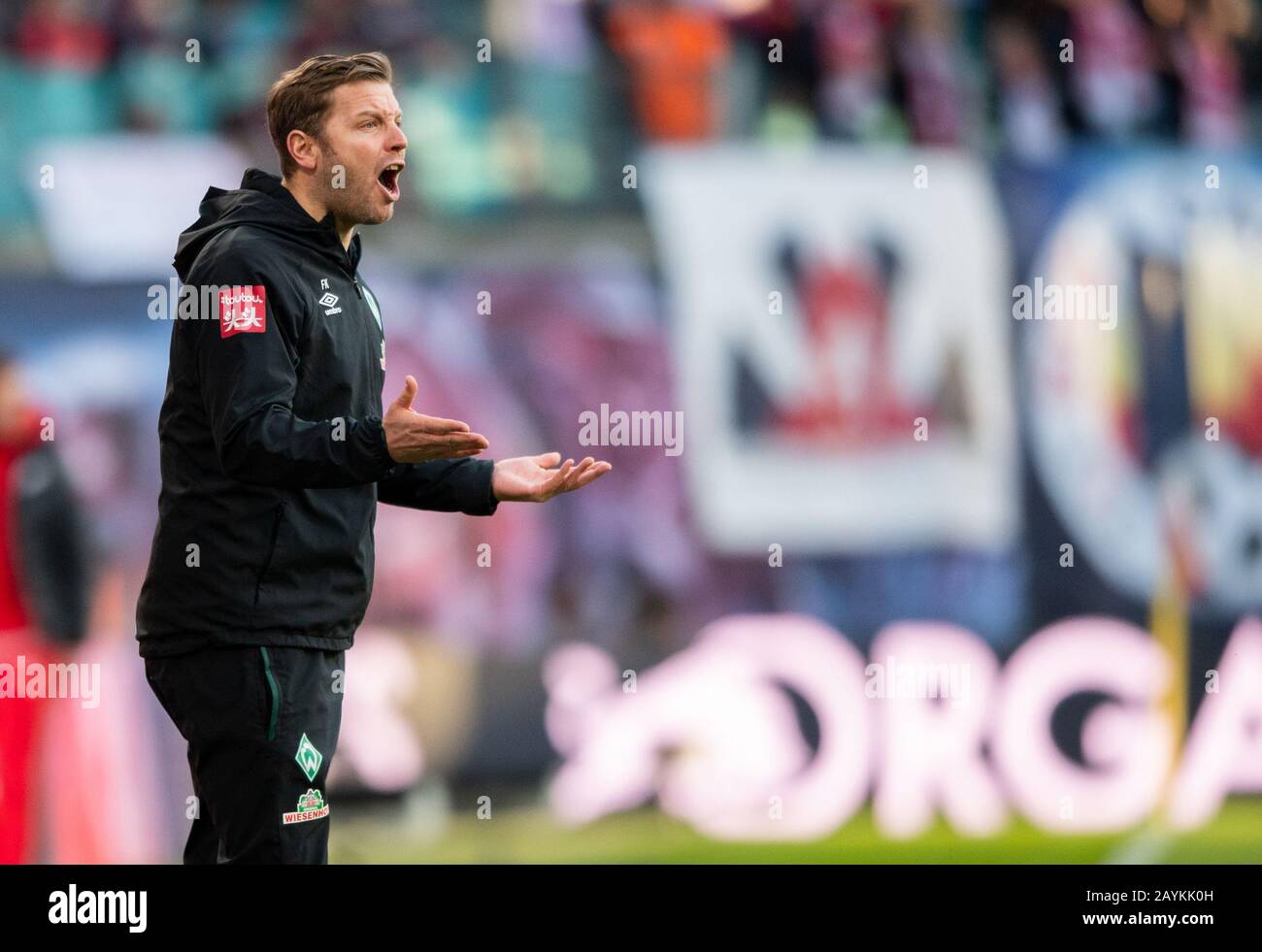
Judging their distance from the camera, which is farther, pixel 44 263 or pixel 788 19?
pixel 788 19

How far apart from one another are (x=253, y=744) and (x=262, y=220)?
0.92 meters

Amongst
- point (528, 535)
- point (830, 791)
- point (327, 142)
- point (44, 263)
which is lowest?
point (830, 791)

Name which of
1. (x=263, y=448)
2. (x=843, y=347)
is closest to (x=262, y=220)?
(x=263, y=448)

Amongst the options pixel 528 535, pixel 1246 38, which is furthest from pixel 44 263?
pixel 1246 38

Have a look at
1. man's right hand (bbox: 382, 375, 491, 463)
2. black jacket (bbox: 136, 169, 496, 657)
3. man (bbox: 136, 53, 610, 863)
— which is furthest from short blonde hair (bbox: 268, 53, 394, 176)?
man's right hand (bbox: 382, 375, 491, 463)

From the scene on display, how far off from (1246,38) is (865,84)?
4.26 feet

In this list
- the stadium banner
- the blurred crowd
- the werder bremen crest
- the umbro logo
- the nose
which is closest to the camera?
the werder bremen crest

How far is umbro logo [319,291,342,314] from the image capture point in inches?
118

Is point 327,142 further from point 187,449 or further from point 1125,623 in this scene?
point 1125,623

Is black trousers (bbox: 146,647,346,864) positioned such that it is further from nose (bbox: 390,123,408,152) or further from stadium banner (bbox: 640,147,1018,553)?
stadium banner (bbox: 640,147,1018,553)

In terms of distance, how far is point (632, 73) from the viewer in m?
5.37

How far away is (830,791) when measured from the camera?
5316mm

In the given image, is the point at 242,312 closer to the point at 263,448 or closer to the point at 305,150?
the point at 263,448

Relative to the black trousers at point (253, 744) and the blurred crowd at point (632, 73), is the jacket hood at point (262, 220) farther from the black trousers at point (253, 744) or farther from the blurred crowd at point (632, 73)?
the blurred crowd at point (632, 73)
